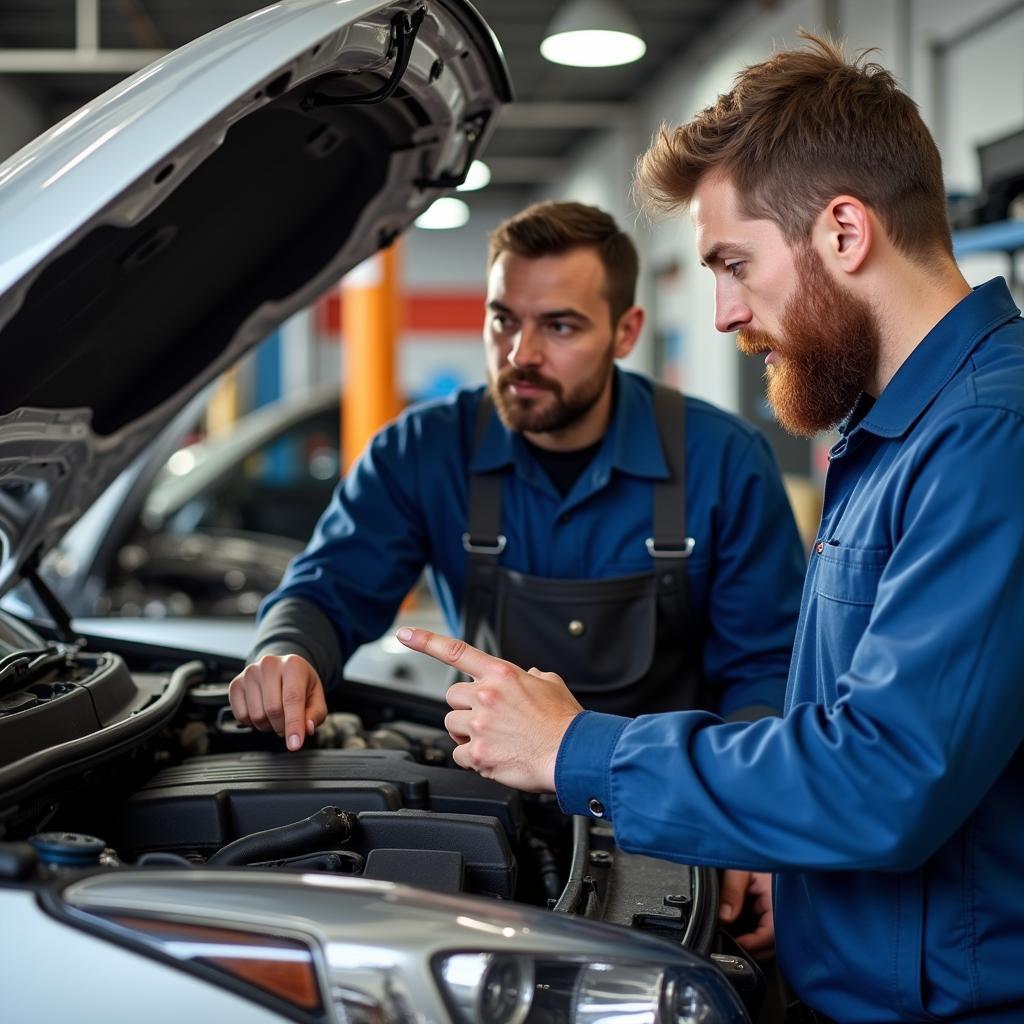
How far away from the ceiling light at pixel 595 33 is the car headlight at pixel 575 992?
16.0 feet

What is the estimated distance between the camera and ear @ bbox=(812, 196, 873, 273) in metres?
1.15

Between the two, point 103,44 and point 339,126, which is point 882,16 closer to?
point 339,126

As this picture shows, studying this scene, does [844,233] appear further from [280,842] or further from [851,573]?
[280,842]

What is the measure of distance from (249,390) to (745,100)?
14610 mm

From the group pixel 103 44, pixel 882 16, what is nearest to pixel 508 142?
pixel 103 44

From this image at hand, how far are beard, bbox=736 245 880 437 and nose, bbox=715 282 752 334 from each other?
0.02 m

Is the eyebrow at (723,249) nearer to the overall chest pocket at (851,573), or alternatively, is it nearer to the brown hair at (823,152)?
the brown hair at (823,152)

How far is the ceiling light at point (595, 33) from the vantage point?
524cm

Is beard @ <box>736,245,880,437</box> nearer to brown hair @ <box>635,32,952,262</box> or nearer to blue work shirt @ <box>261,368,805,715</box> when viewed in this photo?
brown hair @ <box>635,32,952,262</box>

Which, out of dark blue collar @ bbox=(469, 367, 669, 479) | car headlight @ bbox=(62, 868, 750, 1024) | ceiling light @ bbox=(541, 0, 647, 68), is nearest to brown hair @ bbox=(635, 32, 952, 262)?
car headlight @ bbox=(62, 868, 750, 1024)

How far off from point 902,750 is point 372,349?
7.43m

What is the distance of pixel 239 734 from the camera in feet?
5.42

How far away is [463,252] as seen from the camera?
1557 centimetres

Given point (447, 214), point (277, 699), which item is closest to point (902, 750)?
point (277, 699)
